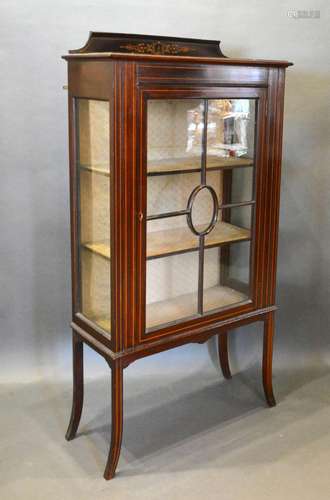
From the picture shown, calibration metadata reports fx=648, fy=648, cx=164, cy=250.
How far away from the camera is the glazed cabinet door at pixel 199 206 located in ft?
5.68

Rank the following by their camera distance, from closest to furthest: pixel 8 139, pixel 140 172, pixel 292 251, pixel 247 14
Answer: pixel 140 172 → pixel 8 139 → pixel 247 14 → pixel 292 251

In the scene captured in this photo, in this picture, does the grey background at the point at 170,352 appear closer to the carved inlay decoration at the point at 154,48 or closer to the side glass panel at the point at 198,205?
the carved inlay decoration at the point at 154,48

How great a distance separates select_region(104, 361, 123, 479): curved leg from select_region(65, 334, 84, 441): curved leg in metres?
0.22

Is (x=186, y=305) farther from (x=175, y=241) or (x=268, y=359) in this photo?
(x=268, y=359)

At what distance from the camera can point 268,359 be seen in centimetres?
215

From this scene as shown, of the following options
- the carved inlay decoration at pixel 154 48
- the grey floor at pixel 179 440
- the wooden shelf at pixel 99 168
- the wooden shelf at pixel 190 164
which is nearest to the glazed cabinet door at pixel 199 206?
the wooden shelf at pixel 190 164

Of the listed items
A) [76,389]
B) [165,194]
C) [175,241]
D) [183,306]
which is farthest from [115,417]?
[165,194]

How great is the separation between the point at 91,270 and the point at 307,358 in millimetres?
1086

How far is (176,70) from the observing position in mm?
1646

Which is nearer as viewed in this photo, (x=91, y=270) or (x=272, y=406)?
(x=91, y=270)

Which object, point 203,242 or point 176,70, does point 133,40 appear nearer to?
point 176,70

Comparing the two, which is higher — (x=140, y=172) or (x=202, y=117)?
(x=202, y=117)

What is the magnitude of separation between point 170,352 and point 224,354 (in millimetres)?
209

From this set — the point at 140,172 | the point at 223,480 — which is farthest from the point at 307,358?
the point at 140,172
